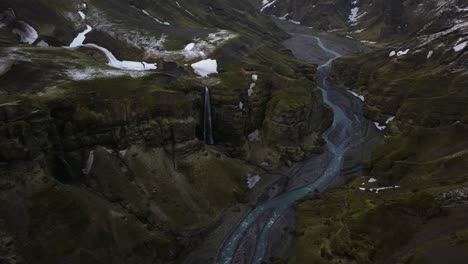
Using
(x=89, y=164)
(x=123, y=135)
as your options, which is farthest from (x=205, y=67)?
(x=89, y=164)

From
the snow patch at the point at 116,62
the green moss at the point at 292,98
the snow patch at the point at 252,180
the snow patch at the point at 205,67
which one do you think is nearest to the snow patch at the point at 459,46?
the green moss at the point at 292,98

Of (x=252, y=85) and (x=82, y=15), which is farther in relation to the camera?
(x=82, y=15)

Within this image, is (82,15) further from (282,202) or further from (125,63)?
(282,202)

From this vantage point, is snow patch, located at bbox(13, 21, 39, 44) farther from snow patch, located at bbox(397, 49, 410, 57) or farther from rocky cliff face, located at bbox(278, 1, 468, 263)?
snow patch, located at bbox(397, 49, 410, 57)

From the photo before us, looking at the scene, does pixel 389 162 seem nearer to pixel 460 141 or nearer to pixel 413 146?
pixel 413 146

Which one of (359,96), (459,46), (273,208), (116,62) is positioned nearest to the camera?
(273,208)

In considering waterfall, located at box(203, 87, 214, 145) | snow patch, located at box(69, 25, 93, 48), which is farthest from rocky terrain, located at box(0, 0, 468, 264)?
waterfall, located at box(203, 87, 214, 145)
